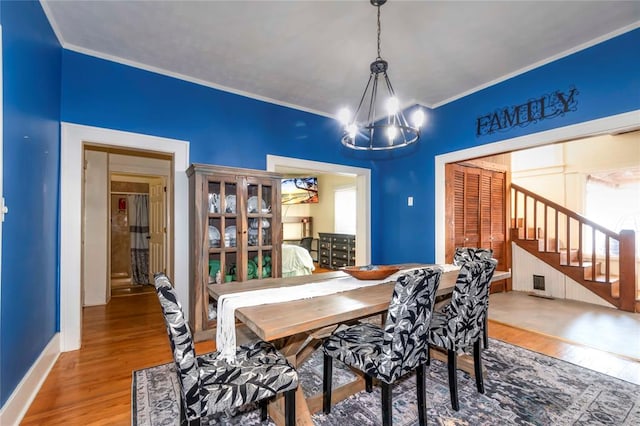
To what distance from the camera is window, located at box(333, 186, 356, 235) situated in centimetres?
727

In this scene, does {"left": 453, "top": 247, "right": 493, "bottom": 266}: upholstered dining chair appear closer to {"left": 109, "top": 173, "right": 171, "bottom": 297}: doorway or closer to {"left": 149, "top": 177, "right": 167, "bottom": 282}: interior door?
{"left": 149, "top": 177, "right": 167, "bottom": 282}: interior door

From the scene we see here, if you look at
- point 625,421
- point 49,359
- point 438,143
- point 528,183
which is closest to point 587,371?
point 625,421

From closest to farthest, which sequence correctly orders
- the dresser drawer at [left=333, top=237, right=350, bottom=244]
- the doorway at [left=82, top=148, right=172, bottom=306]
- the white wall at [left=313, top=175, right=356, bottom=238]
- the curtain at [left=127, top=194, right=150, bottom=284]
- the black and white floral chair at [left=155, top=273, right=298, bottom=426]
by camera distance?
the black and white floral chair at [left=155, top=273, right=298, bottom=426], the doorway at [left=82, top=148, right=172, bottom=306], the curtain at [left=127, top=194, right=150, bottom=284], the dresser drawer at [left=333, top=237, right=350, bottom=244], the white wall at [left=313, top=175, right=356, bottom=238]

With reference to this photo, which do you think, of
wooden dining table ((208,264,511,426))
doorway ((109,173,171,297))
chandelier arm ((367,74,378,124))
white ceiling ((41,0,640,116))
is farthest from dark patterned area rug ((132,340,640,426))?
doorway ((109,173,171,297))

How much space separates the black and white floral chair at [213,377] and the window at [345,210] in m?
5.79

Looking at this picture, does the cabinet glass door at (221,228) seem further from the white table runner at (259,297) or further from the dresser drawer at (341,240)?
the dresser drawer at (341,240)

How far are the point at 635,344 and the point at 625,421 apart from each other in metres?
1.63

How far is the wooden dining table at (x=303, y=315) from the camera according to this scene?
1.35m

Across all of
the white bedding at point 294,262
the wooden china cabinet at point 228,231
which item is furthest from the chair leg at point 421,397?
the white bedding at point 294,262

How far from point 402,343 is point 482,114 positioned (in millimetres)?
3018

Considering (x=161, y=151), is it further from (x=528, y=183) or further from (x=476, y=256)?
(x=528, y=183)

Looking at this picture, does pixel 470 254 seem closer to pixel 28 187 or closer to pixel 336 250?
pixel 28 187

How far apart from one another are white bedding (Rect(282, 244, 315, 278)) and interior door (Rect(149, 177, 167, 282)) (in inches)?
77.8

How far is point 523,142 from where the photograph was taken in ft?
9.98
